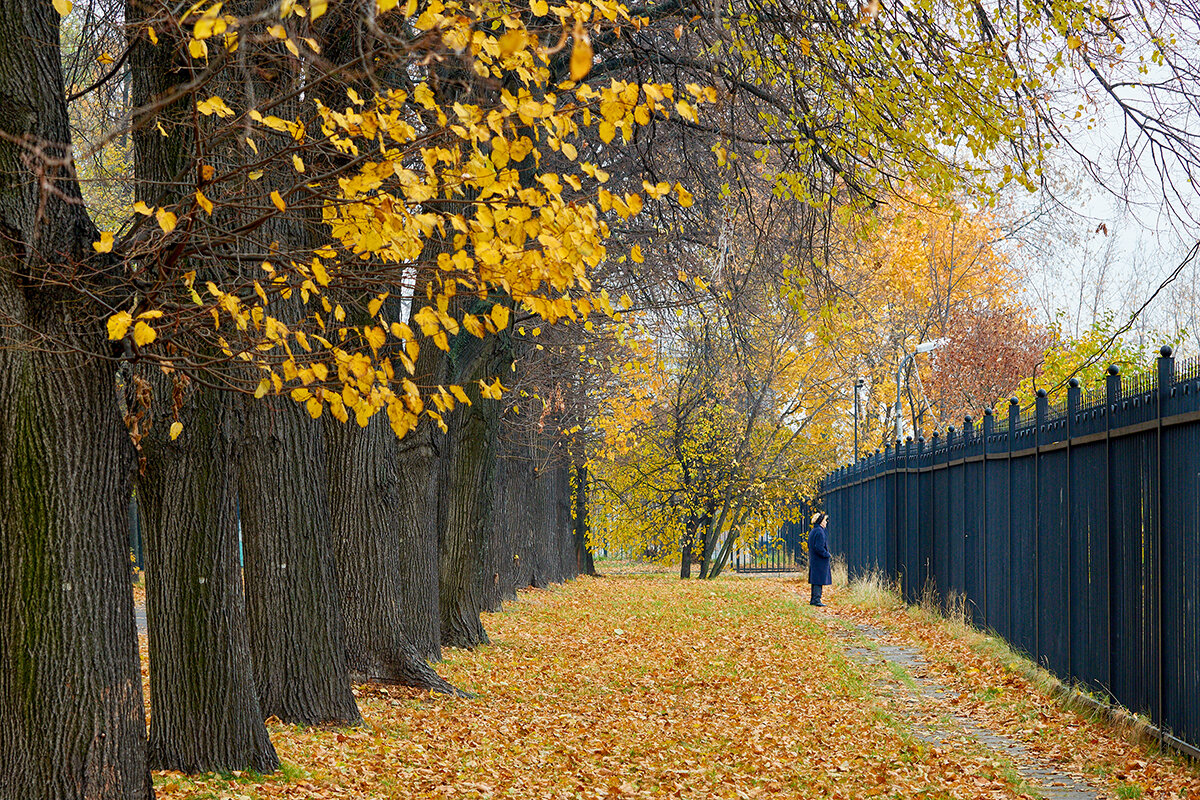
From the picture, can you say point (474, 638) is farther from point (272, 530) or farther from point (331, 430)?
point (272, 530)

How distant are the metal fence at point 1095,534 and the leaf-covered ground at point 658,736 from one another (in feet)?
1.65

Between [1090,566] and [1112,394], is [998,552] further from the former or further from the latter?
[1112,394]

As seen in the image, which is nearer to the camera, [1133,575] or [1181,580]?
[1181,580]

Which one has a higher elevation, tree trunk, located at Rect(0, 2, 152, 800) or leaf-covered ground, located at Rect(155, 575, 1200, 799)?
tree trunk, located at Rect(0, 2, 152, 800)

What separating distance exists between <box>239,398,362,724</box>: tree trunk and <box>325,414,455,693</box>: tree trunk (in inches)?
58.3

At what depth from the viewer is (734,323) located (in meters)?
13.1

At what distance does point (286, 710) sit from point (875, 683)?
233 inches

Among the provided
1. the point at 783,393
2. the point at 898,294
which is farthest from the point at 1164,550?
the point at 898,294

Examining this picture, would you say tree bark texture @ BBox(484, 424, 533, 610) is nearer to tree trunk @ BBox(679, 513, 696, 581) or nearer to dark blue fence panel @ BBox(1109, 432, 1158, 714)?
tree trunk @ BBox(679, 513, 696, 581)

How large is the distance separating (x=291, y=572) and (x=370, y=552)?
6.60ft

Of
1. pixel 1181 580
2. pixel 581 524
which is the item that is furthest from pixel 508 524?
pixel 1181 580

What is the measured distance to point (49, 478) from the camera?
5027 millimetres

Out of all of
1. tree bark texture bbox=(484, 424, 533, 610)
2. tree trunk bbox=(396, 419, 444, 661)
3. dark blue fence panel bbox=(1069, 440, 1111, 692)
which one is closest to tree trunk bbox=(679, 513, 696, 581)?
tree bark texture bbox=(484, 424, 533, 610)

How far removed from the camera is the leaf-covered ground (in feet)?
23.2
